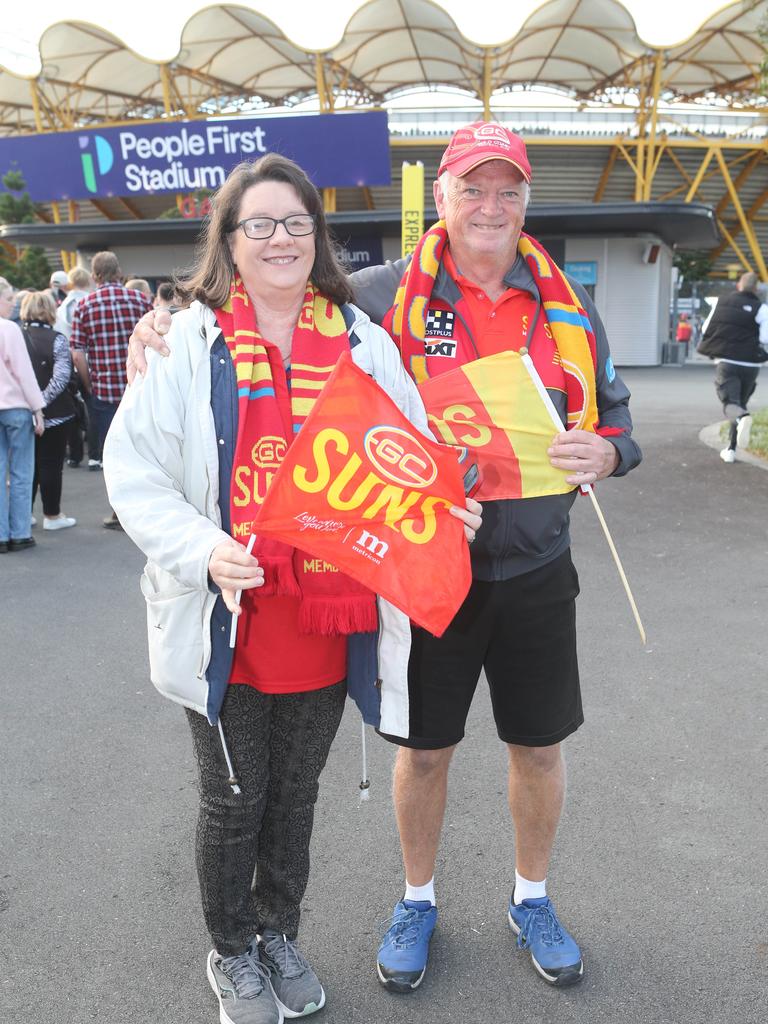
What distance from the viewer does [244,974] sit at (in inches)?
91.0

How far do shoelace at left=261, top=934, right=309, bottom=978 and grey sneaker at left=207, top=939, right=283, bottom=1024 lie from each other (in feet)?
0.15

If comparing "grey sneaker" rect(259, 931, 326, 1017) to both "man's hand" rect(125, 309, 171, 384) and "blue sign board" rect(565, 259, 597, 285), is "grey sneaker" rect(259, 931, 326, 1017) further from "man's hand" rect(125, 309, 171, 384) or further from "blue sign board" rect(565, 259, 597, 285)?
"blue sign board" rect(565, 259, 597, 285)

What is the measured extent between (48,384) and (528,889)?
645cm

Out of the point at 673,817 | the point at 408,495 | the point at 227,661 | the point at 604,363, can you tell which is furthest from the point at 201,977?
the point at 604,363

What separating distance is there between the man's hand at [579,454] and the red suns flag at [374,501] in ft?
1.24

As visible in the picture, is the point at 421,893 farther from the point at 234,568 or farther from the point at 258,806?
the point at 234,568

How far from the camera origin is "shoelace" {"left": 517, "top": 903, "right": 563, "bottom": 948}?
250 centimetres

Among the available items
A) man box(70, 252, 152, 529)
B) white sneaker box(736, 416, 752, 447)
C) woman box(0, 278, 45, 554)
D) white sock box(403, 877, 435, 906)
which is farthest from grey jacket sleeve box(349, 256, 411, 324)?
white sneaker box(736, 416, 752, 447)

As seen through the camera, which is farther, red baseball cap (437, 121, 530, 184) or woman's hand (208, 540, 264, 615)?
red baseball cap (437, 121, 530, 184)

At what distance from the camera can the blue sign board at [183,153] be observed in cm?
2355

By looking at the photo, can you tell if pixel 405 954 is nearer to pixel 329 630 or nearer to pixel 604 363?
pixel 329 630

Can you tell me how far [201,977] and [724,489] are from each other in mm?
7606

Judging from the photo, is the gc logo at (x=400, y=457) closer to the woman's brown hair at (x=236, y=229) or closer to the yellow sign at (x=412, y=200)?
the woman's brown hair at (x=236, y=229)

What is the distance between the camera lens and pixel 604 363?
2578 mm
